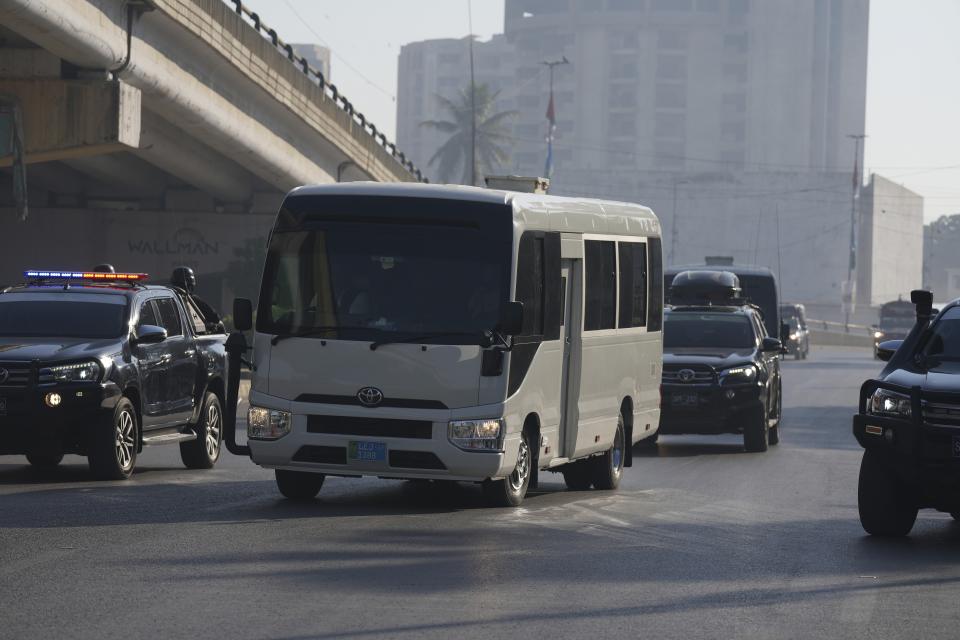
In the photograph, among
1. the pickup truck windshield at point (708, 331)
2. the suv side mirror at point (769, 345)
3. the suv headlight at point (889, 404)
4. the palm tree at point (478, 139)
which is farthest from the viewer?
the palm tree at point (478, 139)

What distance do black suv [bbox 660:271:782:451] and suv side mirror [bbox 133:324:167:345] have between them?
8.48 metres

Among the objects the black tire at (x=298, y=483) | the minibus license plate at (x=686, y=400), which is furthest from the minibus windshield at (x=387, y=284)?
the minibus license plate at (x=686, y=400)

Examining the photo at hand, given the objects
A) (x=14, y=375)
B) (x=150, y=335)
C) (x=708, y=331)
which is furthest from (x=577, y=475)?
(x=708, y=331)

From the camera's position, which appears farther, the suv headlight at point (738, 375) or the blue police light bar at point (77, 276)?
the suv headlight at point (738, 375)

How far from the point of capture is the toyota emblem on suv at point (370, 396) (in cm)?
1291

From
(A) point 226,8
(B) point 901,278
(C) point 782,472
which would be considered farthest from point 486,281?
(B) point 901,278

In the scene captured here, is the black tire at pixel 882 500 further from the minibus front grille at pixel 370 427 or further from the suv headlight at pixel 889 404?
the minibus front grille at pixel 370 427

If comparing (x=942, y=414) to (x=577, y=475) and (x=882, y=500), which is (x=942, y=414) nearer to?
(x=882, y=500)

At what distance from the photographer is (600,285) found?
15500 mm

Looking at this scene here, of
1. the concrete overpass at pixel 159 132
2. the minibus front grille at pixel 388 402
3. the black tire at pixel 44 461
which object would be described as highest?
the concrete overpass at pixel 159 132

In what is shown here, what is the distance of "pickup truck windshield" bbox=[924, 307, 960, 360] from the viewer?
1279 cm

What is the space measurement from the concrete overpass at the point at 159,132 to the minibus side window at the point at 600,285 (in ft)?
41.8

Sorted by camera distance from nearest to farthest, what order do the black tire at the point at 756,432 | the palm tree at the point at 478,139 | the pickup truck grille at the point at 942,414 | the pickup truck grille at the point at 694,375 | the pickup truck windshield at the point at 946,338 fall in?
the pickup truck grille at the point at 942,414 → the pickup truck windshield at the point at 946,338 → the pickup truck grille at the point at 694,375 → the black tire at the point at 756,432 → the palm tree at the point at 478,139

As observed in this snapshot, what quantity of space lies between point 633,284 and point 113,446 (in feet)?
16.8
